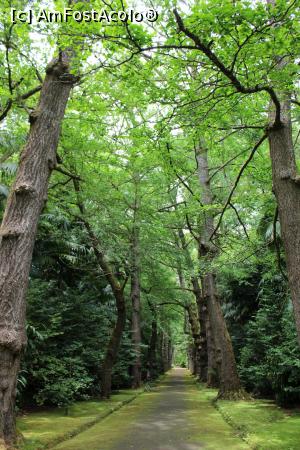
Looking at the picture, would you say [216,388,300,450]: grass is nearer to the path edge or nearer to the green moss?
the green moss

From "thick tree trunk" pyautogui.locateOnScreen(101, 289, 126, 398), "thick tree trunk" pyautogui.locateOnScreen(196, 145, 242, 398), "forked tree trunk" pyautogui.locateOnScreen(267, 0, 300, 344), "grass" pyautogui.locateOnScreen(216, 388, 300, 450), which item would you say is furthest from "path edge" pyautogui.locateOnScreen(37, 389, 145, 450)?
"forked tree trunk" pyautogui.locateOnScreen(267, 0, 300, 344)

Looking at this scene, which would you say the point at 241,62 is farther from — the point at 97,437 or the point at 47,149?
the point at 97,437

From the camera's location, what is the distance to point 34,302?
11.0 metres

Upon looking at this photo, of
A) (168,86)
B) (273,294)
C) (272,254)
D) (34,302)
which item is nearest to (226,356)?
(273,294)

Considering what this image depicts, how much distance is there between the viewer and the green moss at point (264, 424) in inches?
252

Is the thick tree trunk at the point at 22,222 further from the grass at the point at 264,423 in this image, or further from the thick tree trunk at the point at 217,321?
the thick tree trunk at the point at 217,321

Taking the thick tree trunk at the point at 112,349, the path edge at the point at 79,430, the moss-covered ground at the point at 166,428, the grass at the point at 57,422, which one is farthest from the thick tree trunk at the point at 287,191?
the thick tree trunk at the point at 112,349

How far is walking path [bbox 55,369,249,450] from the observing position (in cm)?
650

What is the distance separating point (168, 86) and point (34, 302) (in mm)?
7473

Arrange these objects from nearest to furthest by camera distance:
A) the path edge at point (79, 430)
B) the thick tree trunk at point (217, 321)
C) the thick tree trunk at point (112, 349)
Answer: the path edge at point (79, 430) < the thick tree trunk at point (217, 321) < the thick tree trunk at point (112, 349)

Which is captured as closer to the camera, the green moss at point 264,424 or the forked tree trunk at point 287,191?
the forked tree trunk at point 287,191

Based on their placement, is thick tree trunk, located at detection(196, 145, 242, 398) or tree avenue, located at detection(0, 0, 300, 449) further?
thick tree trunk, located at detection(196, 145, 242, 398)

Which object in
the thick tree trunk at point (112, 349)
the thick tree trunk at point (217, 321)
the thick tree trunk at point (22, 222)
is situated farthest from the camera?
the thick tree trunk at point (112, 349)

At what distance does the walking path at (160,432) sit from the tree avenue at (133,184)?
5.00ft
